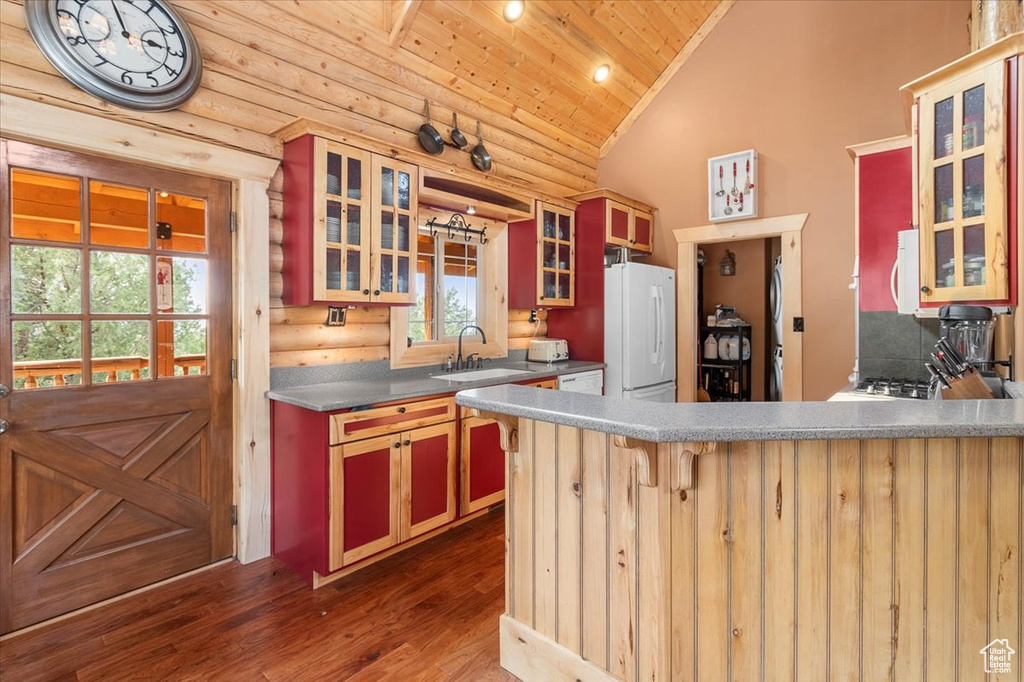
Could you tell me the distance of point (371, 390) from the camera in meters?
2.69

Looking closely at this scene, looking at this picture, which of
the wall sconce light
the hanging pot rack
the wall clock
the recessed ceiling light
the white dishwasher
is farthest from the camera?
the wall sconce light

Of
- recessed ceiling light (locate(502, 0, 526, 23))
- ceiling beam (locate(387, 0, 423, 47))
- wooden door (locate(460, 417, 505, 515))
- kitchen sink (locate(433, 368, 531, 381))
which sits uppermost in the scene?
recessed ceiling light (locate(502, 0, 526, 23))

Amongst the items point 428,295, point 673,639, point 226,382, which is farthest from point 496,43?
point 673,639

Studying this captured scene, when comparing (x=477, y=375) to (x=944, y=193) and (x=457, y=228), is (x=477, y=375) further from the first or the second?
(x=944, y=193)

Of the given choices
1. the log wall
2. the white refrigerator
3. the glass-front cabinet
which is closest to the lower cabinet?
the log wall

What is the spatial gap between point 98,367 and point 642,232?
4.01 meters

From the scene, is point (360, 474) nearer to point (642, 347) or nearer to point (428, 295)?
point (428, 295)

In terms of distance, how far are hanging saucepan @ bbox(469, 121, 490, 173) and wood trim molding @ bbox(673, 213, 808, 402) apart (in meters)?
1.90

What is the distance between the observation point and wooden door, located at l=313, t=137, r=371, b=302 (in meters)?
2.57

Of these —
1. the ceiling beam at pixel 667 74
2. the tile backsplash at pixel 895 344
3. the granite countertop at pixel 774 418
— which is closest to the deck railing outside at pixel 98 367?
the granite countertop at pixel 774 418

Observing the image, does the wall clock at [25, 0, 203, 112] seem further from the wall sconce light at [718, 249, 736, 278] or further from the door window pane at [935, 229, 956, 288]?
the wall sconce light at [718, 249, 736, 278]

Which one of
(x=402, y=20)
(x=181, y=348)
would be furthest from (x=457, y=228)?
(x=181, y=348)

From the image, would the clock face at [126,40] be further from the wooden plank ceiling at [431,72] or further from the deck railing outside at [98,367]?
the deck railing outside at [98,367]

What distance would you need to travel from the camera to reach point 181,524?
2.45 metres
